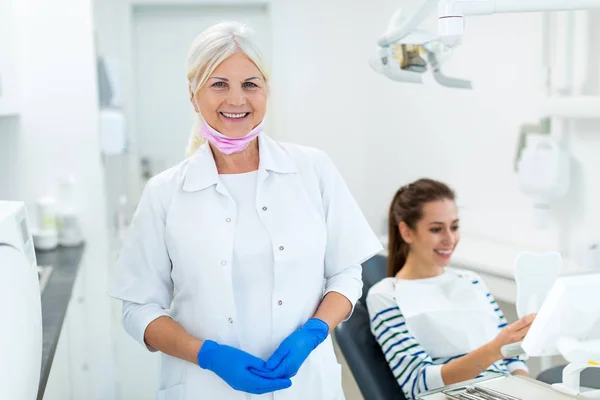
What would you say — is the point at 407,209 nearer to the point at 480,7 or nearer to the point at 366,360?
the point at 366,360

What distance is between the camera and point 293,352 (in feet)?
4.83

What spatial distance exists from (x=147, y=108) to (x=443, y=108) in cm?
172

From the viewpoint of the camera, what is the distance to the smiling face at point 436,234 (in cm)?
208

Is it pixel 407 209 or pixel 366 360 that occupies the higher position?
pixel 407 209

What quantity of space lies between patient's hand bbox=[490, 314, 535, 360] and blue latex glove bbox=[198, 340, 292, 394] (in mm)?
501

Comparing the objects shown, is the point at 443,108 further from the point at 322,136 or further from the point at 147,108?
the point at 147,108

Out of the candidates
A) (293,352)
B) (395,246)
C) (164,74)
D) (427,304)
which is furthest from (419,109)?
(293,352)

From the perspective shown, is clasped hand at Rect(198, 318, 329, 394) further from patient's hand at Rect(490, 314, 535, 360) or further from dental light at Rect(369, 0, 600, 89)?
dental light at Rect(369, 0, 600, 89)

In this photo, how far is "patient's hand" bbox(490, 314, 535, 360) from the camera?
158cm

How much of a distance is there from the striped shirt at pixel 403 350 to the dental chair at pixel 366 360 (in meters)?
0.05

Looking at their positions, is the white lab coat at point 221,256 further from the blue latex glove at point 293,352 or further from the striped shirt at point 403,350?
the striped shirt at point 403,350

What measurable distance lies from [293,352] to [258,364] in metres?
0.07

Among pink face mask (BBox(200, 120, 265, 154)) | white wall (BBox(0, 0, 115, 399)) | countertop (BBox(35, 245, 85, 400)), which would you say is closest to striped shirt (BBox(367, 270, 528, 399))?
pink face mask (BBox(200, 120, 265, 154))

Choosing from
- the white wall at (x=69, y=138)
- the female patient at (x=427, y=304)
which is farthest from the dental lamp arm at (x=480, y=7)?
the white wall at (x=69, y=138)
